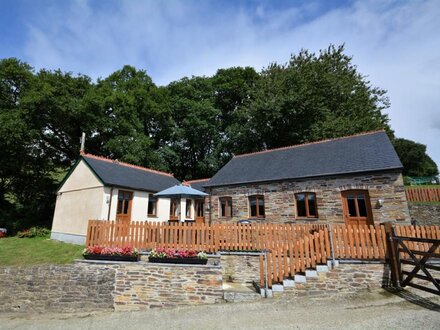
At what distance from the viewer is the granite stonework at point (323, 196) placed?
11.6 metres

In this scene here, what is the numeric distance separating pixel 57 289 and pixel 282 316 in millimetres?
7806

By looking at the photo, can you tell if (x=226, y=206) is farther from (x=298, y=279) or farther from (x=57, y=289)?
(x=57, y=289)

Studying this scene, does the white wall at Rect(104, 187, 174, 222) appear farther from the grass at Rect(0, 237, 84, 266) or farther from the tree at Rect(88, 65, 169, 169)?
the tree at Rect(88, 65, 169, 169)

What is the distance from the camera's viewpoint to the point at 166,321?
647 centimetres

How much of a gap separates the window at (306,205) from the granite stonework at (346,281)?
6.13 metres

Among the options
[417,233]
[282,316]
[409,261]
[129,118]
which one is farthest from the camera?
[129,118]

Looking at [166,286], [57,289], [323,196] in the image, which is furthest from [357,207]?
[57,289]

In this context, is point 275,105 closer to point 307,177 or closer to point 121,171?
point 307,177

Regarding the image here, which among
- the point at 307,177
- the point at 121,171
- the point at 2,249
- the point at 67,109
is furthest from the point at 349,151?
the point at 67,109

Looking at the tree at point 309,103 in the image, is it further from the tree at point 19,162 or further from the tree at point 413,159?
the tree at point 19,162

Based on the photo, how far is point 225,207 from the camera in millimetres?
16719

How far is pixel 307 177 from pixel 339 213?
2.59m

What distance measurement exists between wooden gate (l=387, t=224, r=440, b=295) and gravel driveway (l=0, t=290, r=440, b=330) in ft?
1.35

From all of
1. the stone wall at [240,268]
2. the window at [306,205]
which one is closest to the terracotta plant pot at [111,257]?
the stone wall at [240,268]
